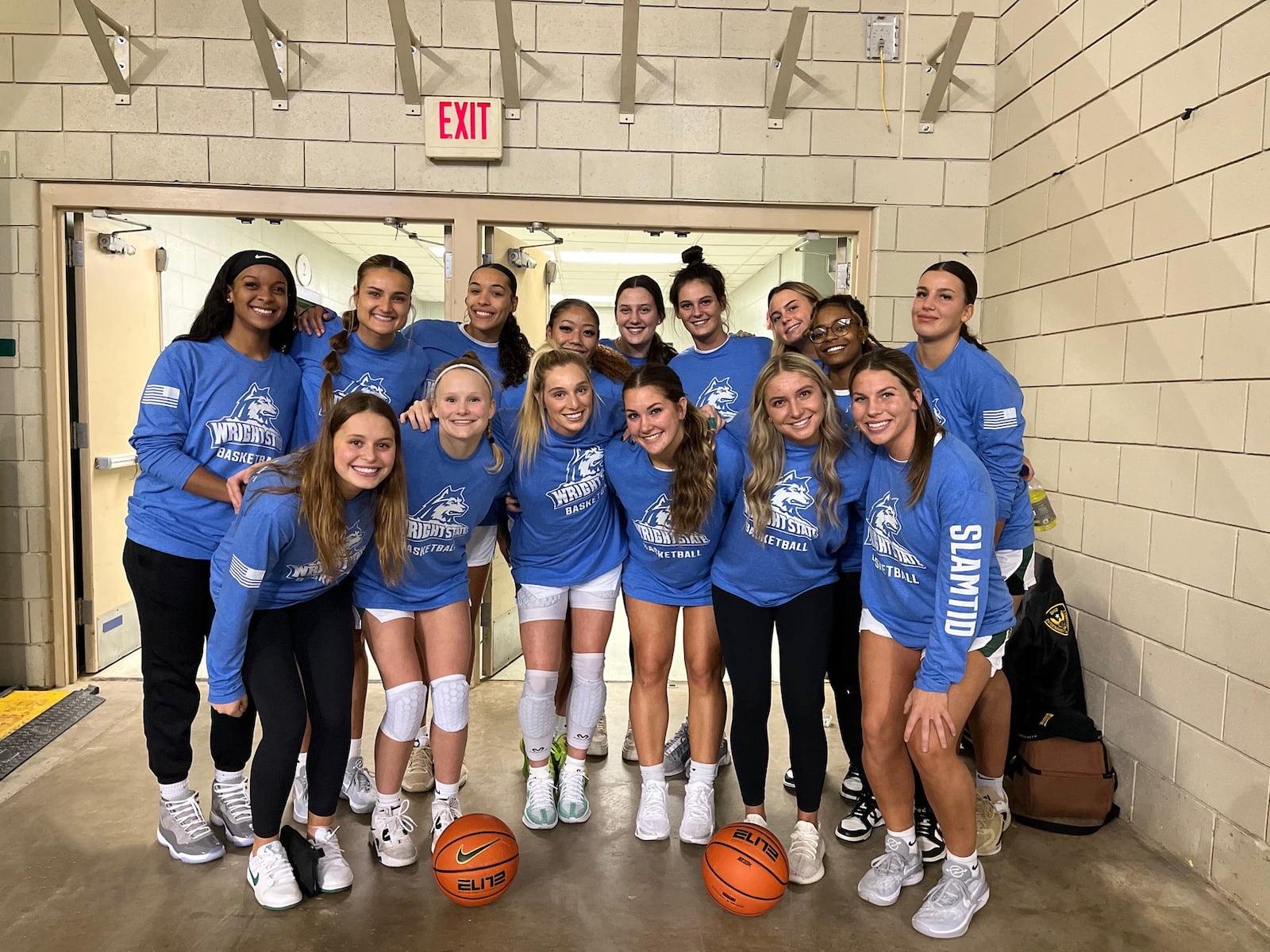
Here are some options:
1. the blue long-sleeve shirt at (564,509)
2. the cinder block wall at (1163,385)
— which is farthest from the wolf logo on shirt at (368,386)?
the cinder block wall at (1163,385)

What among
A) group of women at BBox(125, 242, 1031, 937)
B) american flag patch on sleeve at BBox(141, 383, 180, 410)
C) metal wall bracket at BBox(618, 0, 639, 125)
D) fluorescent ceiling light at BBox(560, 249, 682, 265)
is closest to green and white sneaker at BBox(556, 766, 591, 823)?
group of women at BBox(125, 242, 1031, 937)

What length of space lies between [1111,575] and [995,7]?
263 cm

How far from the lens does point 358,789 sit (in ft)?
9.16

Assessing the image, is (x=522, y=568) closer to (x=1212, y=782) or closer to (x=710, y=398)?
(x=710, y=398)

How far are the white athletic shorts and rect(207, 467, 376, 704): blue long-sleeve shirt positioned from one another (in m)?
0.66

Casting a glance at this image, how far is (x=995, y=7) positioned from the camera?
3.89m

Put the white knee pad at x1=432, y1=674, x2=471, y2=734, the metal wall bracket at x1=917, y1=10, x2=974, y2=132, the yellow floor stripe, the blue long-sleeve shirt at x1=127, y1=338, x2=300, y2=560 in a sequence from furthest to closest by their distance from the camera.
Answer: the metal wall bracket at x1=917, y1=10, x2=974, y2=132 → the yellow floor stripe → the white knee pad at x1=432, y1=674, x2=471, y2=734 → the blue long-sleeve shirt at x1=127, y1=338, x2=300, y2=560

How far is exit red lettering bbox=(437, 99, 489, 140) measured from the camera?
3818mm

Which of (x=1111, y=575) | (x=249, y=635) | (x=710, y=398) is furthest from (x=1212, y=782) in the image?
(x=249, y=635)

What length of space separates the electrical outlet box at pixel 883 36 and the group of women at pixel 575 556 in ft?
5.85

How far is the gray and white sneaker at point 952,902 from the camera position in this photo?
2178mm

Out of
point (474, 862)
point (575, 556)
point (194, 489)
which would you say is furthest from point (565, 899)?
point (194, 489)

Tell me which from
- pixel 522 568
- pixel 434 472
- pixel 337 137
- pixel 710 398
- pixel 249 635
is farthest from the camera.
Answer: pixel 337 137

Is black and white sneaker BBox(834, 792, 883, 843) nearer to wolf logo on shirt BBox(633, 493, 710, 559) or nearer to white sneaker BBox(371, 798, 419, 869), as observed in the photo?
wolf logo on shirt BBox(633, 493, 710, 559)
